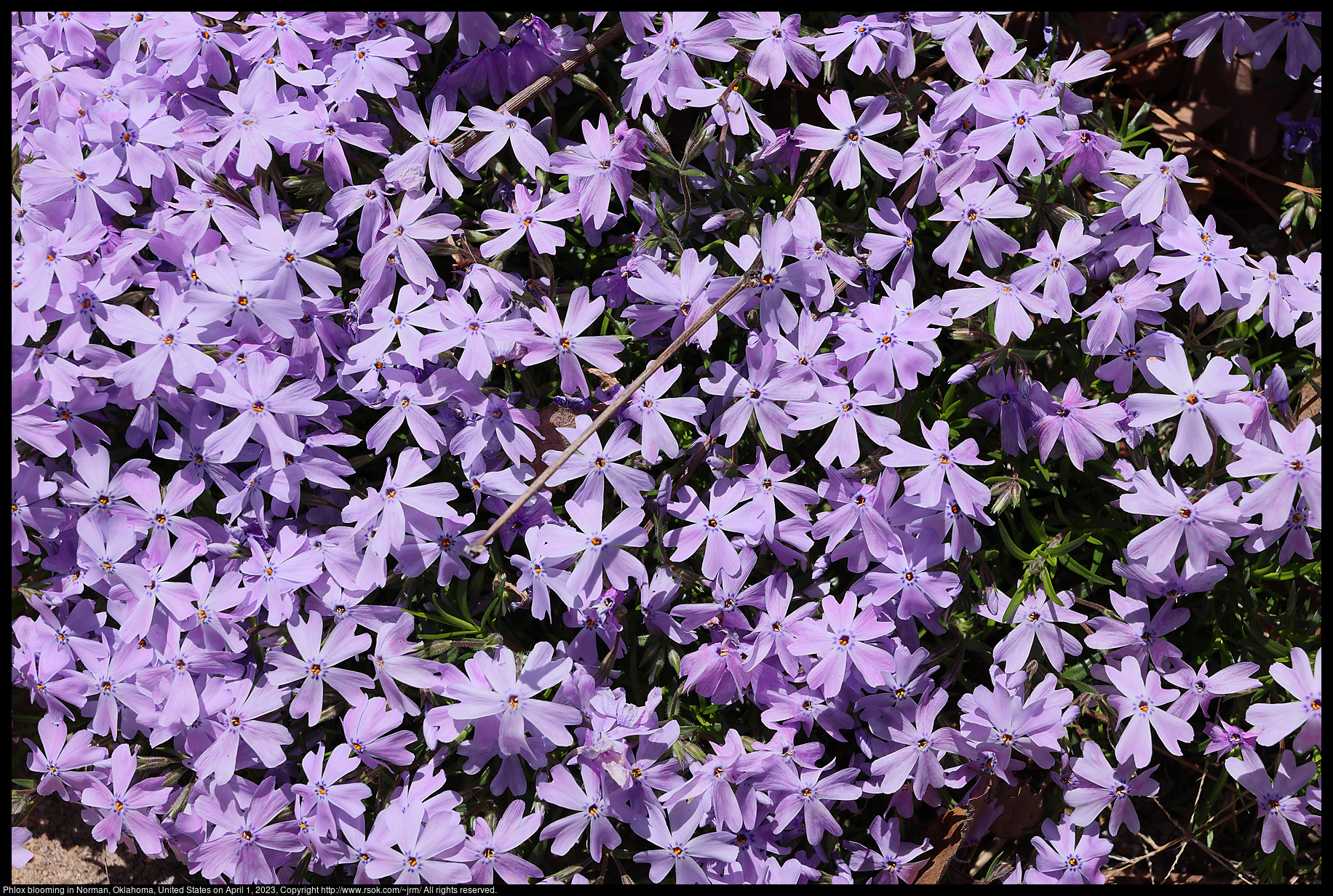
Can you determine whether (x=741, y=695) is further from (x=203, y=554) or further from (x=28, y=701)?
(x=28, y=701)

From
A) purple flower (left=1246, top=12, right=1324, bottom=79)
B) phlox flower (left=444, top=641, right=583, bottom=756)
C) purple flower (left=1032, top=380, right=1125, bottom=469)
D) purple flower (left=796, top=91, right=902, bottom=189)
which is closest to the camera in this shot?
phlox flower (left=444, top=641, right=583, bottom=756)

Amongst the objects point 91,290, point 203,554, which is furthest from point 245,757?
point 91,290

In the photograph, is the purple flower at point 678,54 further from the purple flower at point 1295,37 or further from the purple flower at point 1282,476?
the purple flower at point 1282,476

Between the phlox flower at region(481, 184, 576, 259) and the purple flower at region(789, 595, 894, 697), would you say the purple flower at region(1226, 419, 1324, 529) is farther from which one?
the phlox flower at region(481, 184, 576, 259)

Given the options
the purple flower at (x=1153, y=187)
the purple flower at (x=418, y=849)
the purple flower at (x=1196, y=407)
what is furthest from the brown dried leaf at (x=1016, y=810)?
the purple flower at (x=1153, y=187)

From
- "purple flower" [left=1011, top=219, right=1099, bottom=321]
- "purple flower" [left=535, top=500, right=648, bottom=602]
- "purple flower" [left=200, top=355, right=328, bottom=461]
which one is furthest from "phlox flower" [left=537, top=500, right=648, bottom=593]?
"purple flower" [left=1011, top=219, right=1099, bottom=321]

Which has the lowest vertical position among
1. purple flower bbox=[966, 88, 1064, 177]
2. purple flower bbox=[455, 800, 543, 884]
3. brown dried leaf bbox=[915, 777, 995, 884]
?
brown dried leaf bbox=[915, 777, 995, 884]

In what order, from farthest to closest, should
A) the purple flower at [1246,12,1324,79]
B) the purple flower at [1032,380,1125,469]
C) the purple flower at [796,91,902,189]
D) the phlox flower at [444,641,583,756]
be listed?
the purple flower at [1246,12,1324,79] < the purple flower at [796,91,902,189] < the purple flower at [1032,380,1125,469] < the phlox flower at [444,641,583,756]

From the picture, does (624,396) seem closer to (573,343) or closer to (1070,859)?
(573,343)
